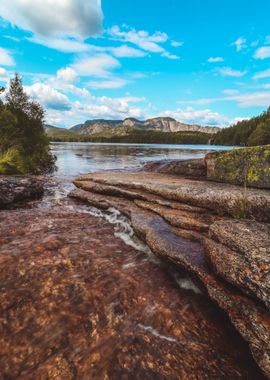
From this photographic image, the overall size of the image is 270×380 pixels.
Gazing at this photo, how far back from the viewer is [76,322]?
4.90 meters

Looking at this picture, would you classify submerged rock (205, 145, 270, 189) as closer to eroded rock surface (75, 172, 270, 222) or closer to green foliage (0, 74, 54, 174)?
eroded rock surface (75, 172, 270, 222)

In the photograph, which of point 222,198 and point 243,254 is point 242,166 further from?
point 243,254

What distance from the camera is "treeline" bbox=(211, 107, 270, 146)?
98875 millimetres

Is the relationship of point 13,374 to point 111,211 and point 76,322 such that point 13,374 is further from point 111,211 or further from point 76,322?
point 111,211

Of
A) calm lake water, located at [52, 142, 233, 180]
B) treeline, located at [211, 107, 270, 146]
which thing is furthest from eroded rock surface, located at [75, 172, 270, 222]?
treeline, located at [211, 107, 270, 146]

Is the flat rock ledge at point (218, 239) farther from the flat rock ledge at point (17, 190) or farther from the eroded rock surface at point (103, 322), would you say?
the flat rock ledge at point (17, 190)

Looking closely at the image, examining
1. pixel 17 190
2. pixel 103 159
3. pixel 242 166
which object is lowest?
pixel 103 159

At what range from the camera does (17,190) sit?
14188mm

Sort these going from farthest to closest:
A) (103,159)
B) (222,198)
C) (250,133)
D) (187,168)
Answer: (250,133) < (103,159) < (187,168) < (222,198)

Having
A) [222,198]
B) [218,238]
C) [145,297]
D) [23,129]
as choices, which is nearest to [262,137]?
[23,129]

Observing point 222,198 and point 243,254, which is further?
Result: point 222,198

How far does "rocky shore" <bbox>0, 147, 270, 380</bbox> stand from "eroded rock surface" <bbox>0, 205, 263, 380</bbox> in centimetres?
2

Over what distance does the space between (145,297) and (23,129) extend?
36234 mm

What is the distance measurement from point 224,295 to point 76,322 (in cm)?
312
